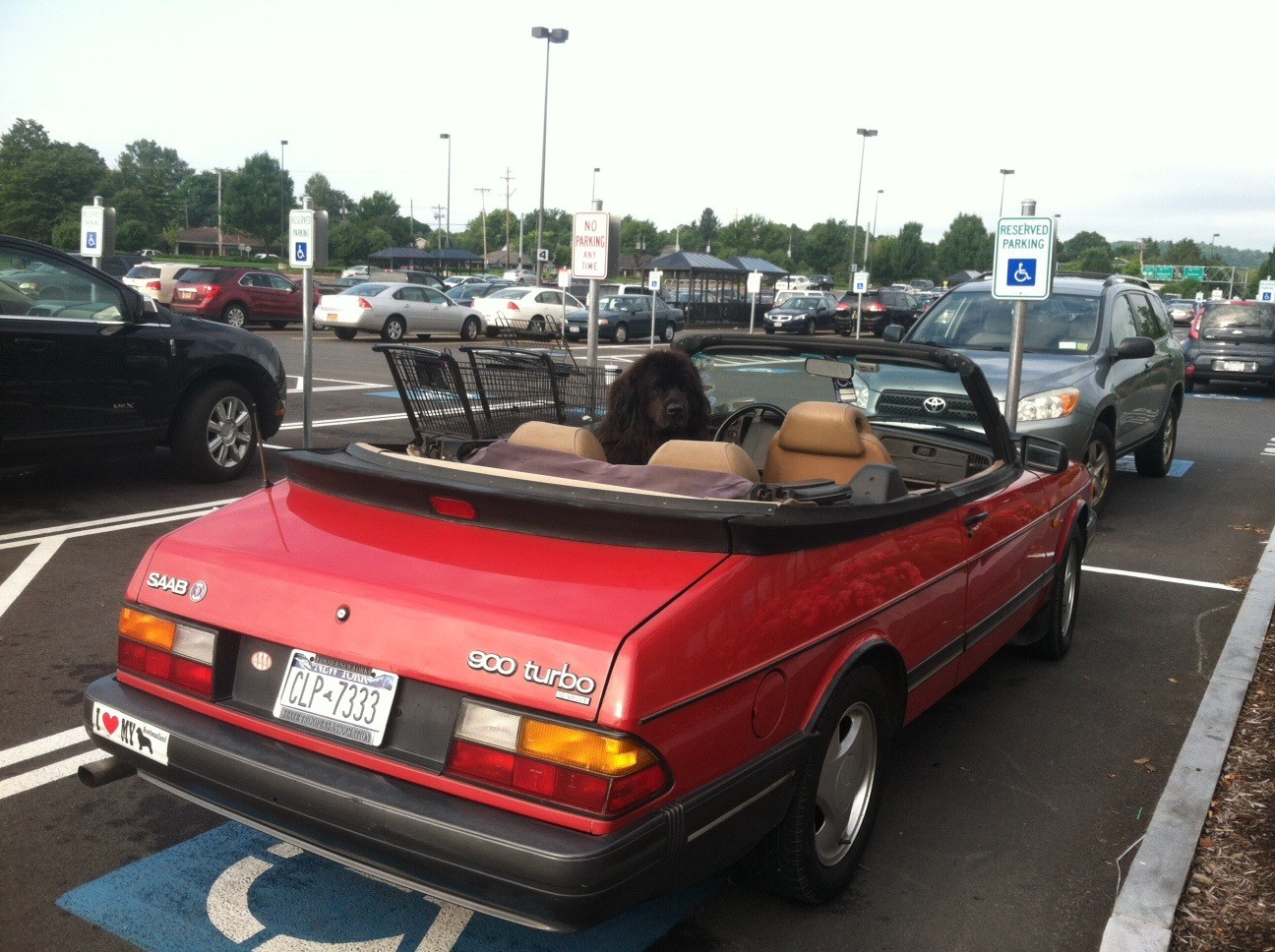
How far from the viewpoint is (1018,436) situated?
4.97 meters

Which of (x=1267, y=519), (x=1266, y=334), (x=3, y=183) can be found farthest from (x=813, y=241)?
(x=1267, y=519)

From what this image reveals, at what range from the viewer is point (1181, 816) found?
12.8 feet

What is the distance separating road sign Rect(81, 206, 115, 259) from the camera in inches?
581

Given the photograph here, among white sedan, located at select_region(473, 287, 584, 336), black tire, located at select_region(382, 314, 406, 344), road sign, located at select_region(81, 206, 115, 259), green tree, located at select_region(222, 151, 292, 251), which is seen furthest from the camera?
green tree, located at select_region(222, 151, 292, 251)

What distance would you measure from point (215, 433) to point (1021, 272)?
20.1 feet

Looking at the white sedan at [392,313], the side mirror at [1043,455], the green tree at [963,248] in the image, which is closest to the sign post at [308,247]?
the side mirror at [1043,455]

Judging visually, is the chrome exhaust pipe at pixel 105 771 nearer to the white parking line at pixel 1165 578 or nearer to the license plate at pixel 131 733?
the license plate at pixel 131 733

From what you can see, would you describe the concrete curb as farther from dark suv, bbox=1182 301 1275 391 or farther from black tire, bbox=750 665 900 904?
dark suv, bbox=1182 301 1275 391

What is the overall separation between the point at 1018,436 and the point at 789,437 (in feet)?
4.29

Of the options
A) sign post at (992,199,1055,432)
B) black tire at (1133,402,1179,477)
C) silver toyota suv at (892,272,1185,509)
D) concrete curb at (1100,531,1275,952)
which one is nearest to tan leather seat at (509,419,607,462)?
concrete curb at (1100,531,1275,952)

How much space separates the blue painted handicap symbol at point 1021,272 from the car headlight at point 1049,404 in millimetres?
1011

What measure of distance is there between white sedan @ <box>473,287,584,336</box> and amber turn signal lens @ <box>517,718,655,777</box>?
30849mm

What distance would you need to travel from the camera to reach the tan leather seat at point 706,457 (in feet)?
11.2

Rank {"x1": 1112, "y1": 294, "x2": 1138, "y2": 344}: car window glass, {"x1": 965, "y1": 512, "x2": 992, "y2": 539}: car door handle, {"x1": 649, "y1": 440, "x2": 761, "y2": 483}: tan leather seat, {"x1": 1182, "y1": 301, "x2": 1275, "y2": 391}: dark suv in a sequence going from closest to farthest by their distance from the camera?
{"x1": 649, "y1": 440, "x2": 761, "y2": 483}: tan leather seat → {"x1": 965, "y1": 512, "x2": 992, "y2": 539}: car door handle → {"x1": 1112, "y1": 294, "x2": 1138, "y2": 344}: car window glass → {"x1": 1182, "y1": 301, "x2": 1275, "y2": 391}: dark suv
